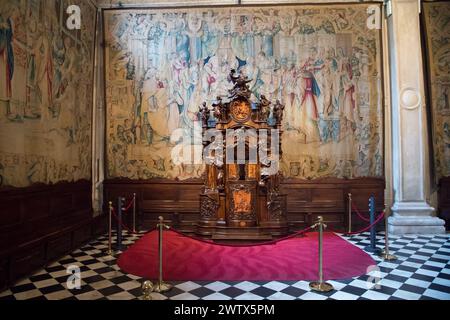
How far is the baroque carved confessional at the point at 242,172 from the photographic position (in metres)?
7.54

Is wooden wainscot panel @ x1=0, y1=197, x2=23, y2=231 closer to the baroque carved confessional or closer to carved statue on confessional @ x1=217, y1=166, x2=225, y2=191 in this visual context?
the baroque carved confessional

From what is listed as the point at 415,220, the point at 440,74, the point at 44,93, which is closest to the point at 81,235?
the point at 44,93

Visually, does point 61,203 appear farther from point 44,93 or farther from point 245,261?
point 245,261

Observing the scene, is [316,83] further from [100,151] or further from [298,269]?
[100,151]

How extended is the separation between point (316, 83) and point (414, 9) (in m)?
3.18

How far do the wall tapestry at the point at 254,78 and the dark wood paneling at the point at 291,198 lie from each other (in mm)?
282

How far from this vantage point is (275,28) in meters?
9.05

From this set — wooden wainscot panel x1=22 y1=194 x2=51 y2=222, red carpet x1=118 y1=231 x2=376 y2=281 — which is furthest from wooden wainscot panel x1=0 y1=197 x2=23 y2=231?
red carpet x1=118 y1=231 x2=376 y2=281

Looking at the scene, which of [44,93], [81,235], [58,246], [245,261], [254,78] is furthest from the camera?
[254,78]

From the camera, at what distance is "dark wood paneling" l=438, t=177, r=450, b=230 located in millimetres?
8469

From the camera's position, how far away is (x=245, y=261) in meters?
5.61

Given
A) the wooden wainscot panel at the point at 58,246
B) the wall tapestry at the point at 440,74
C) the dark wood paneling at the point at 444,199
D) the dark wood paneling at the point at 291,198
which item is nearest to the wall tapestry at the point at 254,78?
the dark wood paneling at the point at 291,198

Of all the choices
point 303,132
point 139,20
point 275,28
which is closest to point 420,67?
point 303,132

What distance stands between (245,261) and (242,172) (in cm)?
293
